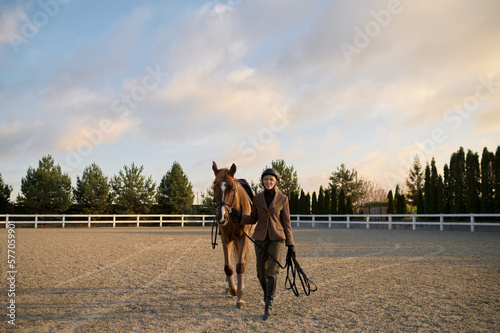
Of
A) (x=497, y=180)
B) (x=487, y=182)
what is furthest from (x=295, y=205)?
(x=497, y=180)

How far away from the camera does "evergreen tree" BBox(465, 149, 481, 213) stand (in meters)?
23.7

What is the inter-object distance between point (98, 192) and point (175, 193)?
8833 mm

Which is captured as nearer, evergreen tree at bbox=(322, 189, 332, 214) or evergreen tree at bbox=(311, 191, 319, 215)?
evergreen tree at bbox=(322, 189, 332, 214)

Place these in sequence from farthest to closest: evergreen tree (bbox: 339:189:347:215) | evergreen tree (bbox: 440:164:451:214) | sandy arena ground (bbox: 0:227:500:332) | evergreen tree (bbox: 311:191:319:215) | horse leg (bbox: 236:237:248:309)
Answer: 1. evergreen tree (bbox: 311:191:319:215)
2. evergreen tree (bbox: 339:189:347:215)
3. evergreen tree (bbox: 440:164:451:214)
4. horse leg (bbox: 236:237:248:309)
5. sandy arena ground (bbox: 0:227:500:332)

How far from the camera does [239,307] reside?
473 cm

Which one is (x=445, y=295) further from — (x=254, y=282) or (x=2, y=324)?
(x=2, y=324)

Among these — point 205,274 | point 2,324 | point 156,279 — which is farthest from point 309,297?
point 2,324

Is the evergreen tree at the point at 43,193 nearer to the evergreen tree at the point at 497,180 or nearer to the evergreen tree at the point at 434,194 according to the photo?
the evergreen tree at the point at 434,194

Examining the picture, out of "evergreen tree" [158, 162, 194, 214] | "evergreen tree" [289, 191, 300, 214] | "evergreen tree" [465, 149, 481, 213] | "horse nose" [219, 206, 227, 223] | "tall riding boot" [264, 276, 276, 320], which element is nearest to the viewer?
"tall riding boot" [264, 276, 276, 320]

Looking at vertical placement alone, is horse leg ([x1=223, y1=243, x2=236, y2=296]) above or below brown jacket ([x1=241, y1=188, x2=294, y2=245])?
below

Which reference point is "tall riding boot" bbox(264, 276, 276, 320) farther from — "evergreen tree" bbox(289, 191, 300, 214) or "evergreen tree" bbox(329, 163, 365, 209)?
"evergreen tree" bbox(329, 163, 365, 209)

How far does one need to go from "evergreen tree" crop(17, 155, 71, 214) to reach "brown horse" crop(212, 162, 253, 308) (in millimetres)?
38398

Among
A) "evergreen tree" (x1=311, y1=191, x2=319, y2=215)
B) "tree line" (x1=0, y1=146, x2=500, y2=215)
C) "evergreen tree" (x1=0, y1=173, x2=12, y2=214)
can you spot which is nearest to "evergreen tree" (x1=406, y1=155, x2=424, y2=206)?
"tree line" (x1=0, y1=146, x2=500, y2=215)

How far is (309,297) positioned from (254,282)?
141 centimetres
